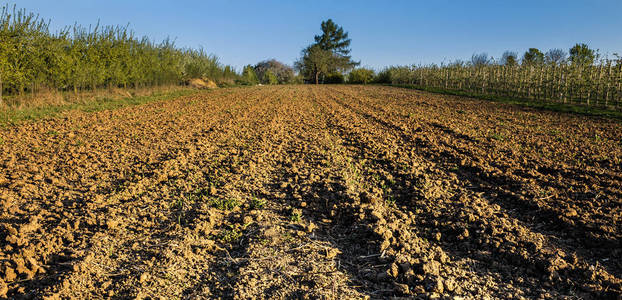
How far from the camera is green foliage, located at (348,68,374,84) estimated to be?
59.3 m

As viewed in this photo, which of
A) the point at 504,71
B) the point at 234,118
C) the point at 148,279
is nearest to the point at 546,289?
the point at 148,279

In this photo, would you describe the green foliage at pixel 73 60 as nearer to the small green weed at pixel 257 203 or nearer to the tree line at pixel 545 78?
the small green weed at pixel 257 203

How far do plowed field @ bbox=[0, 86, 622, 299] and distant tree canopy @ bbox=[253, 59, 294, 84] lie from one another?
204 ft

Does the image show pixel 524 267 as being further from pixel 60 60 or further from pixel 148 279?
pixel 60 60

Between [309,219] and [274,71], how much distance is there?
83221 millimetres

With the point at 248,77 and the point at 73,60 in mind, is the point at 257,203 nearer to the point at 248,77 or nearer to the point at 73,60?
the point at 73,60

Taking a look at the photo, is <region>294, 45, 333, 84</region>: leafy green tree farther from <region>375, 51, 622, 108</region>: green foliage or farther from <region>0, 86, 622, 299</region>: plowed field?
<region>0, 86, 622, 299</region>: plowed field

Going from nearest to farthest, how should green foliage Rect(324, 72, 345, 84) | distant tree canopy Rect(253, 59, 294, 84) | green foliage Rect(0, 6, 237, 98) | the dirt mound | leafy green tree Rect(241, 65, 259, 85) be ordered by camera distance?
1. green foliage Rect(0, 6, 237, 98)
2. the dirt mound
3. leafy green tree Rect(241, 65, 259, 85)
4. green foliage Rect(324, 72, 345, 84)
5. distant tree canopy Rect(253, 59, 294, 84)

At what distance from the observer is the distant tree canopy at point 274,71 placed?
69.8m

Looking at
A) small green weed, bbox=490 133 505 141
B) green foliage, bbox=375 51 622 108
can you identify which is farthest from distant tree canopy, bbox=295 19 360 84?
small green weed, bbox=490 133 505 141

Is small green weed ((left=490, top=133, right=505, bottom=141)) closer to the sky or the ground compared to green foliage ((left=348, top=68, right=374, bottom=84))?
closer to the ground

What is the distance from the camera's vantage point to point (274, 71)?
84.2 metres

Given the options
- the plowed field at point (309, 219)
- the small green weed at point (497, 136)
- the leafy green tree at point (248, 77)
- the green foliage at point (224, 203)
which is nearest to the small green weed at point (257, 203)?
the plowed field at point (309, 219)

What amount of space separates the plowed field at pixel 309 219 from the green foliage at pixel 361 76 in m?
52.6
